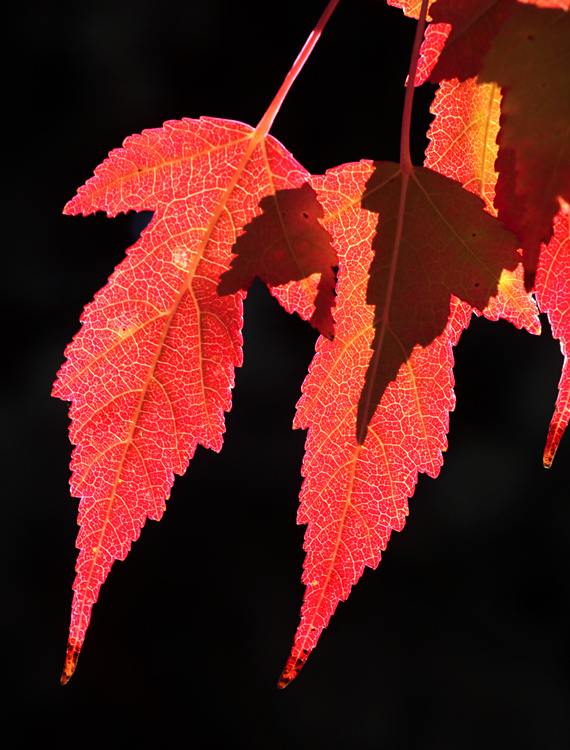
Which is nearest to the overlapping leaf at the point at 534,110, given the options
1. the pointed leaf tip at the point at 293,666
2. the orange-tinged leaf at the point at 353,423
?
the orange-tinged leaf at the point at 353,423

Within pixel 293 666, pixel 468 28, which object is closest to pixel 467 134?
pixel 468 28

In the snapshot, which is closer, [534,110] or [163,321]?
[534,110]

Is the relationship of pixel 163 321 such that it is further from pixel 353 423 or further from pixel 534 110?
pixel 534 110

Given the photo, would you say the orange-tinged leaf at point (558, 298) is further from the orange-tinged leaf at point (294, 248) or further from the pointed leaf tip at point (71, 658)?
the pointed leaf tip at point (71, 658)

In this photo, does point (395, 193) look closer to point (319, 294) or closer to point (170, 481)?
point (319, 294)

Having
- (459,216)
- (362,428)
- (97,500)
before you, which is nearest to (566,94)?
(459,216)

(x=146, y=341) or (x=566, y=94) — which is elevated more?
(x=566, y=94)
